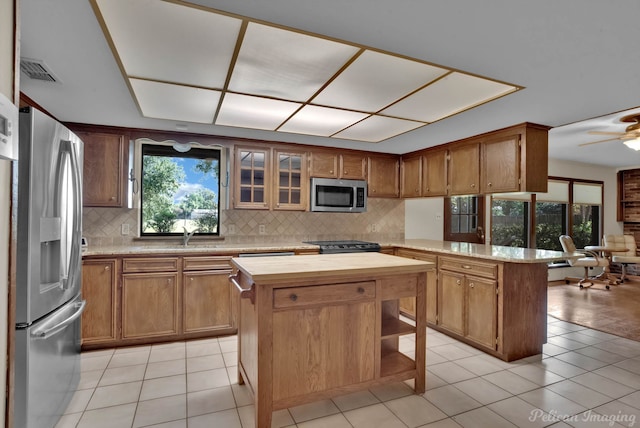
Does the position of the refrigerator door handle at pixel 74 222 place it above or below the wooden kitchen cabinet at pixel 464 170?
below

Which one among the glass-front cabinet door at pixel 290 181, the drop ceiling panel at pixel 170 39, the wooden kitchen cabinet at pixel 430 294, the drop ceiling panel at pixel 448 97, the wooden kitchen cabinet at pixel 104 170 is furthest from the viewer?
the glass-front cabinet door at pixel 290 181

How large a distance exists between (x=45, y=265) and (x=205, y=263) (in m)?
1.62

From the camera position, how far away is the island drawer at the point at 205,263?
10.9ft

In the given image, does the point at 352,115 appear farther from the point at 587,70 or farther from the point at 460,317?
the point at 460,317

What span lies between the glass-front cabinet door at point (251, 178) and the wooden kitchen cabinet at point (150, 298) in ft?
3.57

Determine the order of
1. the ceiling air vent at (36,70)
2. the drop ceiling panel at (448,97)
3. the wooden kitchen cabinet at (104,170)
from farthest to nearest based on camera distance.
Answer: the wooden kitchen cabinet at (104,170) < the drop ceiling panel at (448,97) < the ceiling air vent at (36,70)

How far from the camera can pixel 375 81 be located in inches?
87.0

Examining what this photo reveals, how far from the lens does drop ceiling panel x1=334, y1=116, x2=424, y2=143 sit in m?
3.12

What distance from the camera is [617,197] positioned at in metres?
7.19

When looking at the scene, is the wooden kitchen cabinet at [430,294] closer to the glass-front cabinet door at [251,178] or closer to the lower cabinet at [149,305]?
the glass-front cabinet door at [251,178]

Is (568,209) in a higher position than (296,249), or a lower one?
higher

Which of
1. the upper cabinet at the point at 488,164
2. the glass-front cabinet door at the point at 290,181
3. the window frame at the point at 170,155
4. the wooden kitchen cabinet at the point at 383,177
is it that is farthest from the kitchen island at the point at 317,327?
the wooden kitchen cabinet at the point at 383,177

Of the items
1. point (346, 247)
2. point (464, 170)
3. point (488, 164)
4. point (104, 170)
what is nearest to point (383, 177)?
point (464, 170)

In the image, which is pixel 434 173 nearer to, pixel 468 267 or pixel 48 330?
pixel 468 267
